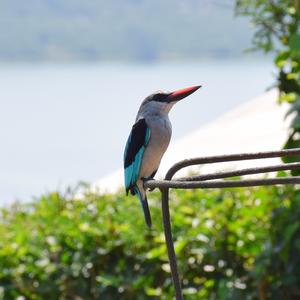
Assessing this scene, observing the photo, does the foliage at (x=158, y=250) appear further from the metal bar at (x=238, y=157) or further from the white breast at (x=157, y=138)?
the metal bar at (x=238, y=157)

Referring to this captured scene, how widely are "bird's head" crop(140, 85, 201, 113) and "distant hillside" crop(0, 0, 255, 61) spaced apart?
12013 millimetres

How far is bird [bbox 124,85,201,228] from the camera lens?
80.3 inches

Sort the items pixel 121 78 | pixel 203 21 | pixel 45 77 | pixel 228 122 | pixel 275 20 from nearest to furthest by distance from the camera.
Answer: pixel 275 20, pixel 228 122, pixel 203 21, pixel 121 78, pixel 45 77

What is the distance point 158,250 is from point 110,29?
51.8 ft

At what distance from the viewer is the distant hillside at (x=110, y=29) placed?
16.6 m

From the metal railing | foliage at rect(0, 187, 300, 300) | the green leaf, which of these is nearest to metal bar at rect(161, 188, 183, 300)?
the metal railing

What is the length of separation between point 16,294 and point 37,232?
29cm

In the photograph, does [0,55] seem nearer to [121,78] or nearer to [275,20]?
[121,78]

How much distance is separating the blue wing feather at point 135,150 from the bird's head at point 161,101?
6cm

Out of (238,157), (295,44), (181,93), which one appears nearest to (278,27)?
(295,44)

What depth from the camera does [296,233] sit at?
322cm

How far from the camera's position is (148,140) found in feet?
7.16

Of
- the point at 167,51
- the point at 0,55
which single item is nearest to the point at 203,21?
the point at 167,51

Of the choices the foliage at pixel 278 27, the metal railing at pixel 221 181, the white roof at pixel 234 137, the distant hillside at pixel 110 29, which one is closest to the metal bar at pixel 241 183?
the metal railing at pixel 221 181
